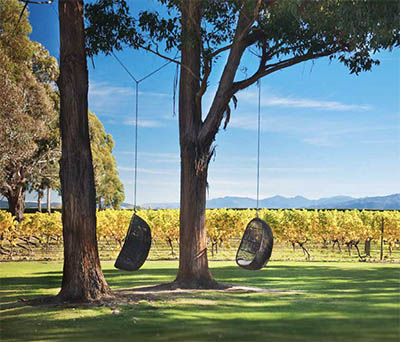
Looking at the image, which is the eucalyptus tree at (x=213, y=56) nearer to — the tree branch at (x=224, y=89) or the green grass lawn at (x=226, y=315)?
the tree branch at (x=224, y=89)

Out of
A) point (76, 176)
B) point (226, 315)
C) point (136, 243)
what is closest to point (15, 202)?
point (136, 243)

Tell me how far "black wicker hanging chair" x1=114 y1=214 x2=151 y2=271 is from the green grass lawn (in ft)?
2.89

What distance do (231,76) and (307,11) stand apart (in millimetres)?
1405

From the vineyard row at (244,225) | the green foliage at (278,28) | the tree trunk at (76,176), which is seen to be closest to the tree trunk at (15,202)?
the vineyard row at (244,225)

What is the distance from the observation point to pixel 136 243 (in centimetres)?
756

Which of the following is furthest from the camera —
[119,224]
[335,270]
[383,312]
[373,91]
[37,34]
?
[373,91]

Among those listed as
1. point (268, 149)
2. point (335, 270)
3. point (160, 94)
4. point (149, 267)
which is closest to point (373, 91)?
point (268, 149)

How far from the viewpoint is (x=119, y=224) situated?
45.5 ft

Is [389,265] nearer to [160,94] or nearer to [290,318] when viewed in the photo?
[290,318]

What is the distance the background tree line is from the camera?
14.2 m

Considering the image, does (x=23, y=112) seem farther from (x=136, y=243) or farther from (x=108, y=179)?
(x=108, y=179)

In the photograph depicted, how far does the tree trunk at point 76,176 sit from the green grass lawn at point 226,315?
0.45 m

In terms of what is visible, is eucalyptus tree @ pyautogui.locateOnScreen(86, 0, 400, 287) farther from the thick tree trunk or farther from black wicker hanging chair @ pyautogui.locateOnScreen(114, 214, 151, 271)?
black wicker hanging chair @ pyautogui.locateOnScreen(114, 214, 151, 271)

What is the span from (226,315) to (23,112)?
12.1m
